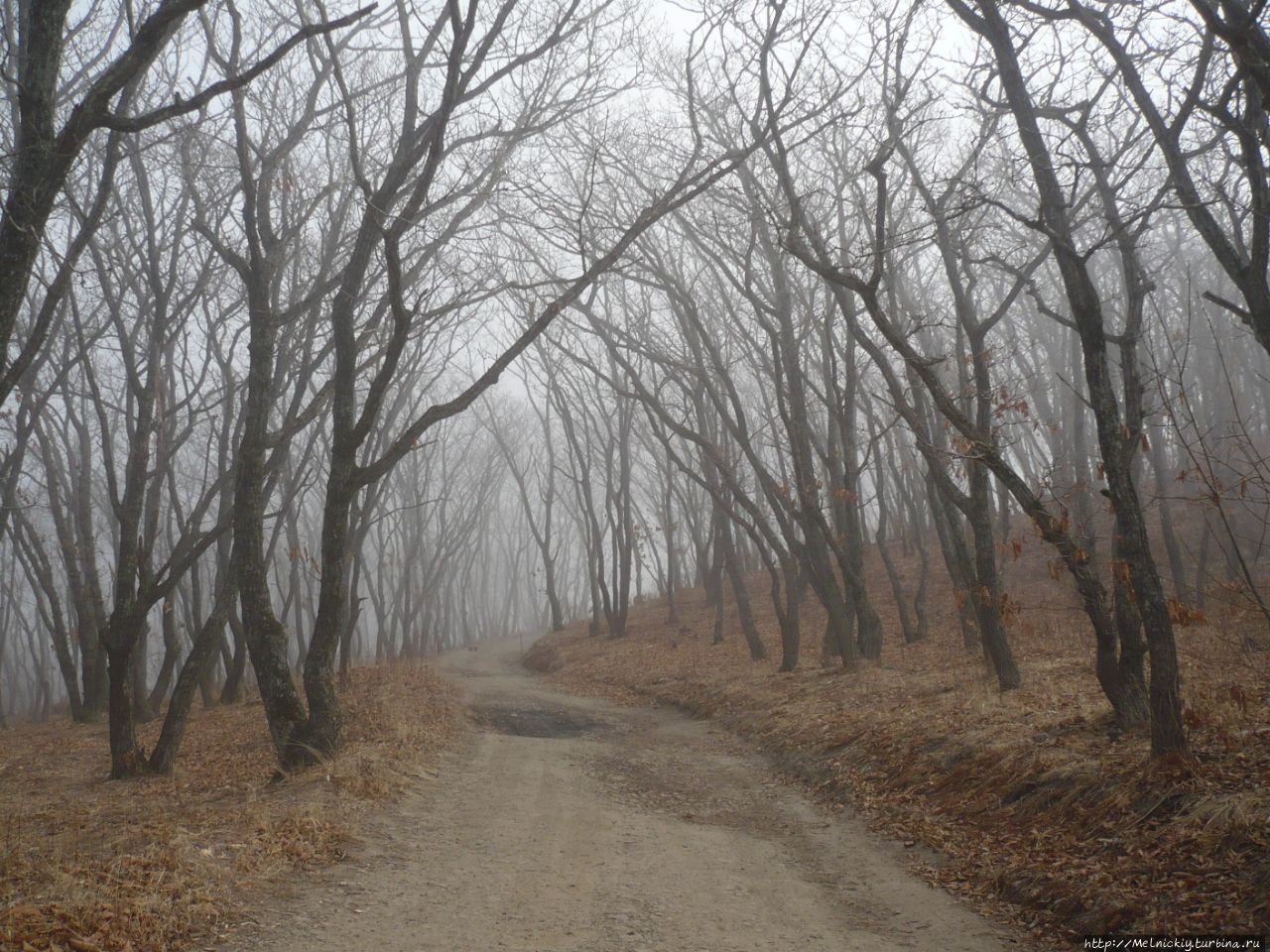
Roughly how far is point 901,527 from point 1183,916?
77.5ft

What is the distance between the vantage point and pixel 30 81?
184 inches

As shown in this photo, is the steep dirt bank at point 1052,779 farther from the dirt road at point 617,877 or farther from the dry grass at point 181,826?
the dry grass at point 181,826

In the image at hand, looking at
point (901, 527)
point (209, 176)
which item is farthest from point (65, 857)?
point (901, 527)

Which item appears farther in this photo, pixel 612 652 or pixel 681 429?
pixel 612 652

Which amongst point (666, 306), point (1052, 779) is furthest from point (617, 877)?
point (666, 306)

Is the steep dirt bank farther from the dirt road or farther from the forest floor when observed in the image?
the dirt road

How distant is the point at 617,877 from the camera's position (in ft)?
17.5

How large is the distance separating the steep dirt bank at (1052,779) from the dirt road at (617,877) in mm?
419

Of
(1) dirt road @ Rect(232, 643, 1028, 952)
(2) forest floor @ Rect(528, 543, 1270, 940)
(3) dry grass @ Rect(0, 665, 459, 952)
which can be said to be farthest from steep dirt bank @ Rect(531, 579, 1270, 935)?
(3) dry grass @ Rect(0, 665, 459, 952)

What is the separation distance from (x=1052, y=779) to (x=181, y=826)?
5678 mm

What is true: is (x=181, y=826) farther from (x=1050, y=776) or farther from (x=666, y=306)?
(x=666, y=306)

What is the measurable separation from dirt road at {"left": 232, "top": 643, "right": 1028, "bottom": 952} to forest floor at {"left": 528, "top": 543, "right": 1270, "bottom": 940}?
15.9 inches

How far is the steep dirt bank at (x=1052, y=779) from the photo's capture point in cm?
426

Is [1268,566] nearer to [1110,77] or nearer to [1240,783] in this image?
[1110,77]
